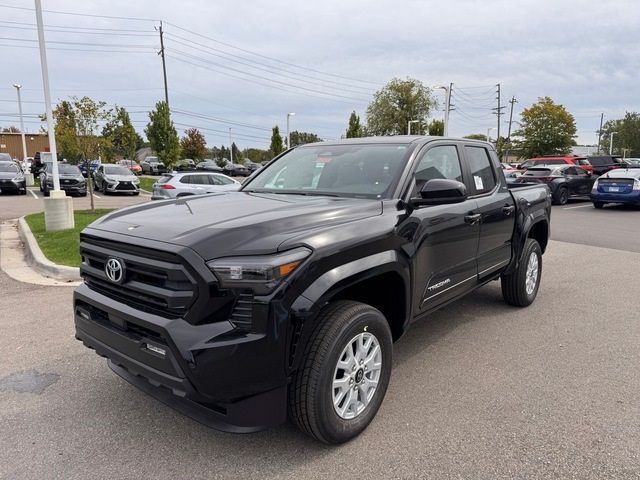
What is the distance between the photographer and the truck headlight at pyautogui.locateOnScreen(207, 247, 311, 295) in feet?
7.71

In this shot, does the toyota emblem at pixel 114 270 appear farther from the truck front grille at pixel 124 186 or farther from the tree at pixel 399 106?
the tree at pixel 399 106

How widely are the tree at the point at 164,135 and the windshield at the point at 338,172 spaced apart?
29.8 meters

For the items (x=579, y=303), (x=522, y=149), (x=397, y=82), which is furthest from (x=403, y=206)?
(x=397, y=82)

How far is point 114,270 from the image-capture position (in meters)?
2.75

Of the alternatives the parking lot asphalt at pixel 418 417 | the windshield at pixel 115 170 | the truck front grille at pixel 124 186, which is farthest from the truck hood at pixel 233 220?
the windshield at pixel 115 170

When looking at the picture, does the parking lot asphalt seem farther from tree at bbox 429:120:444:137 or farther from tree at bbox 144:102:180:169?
tree at bbox 429:120:444:137

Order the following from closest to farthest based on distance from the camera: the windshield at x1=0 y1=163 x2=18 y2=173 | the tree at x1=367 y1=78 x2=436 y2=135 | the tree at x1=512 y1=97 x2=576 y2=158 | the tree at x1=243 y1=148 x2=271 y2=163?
the windshield at x1=0 y1=163 x2=18 y2=173, the tree at x1=512 y1=97 x2=576 y2=158, the tree at x1=367 y1=78 x2=436 y2=135, the tree at x1=243 y1=148 x2=271 y2=163

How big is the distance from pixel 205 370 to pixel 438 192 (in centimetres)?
196

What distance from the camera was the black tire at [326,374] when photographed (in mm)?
2564

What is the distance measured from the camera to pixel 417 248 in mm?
3338

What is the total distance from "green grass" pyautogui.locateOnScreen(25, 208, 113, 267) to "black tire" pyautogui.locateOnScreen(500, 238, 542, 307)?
603 centimetres

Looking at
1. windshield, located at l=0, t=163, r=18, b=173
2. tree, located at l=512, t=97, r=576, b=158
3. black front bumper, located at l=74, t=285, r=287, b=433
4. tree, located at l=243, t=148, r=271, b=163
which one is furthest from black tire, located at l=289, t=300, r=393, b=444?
tree, located at l=243, t=148, r=271, b=163

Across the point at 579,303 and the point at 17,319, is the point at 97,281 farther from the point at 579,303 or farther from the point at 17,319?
the point at 579,303

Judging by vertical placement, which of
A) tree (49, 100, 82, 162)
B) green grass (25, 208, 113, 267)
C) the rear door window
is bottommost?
green grass (25, 208, 113, 267)
